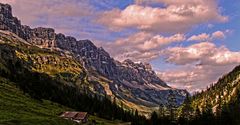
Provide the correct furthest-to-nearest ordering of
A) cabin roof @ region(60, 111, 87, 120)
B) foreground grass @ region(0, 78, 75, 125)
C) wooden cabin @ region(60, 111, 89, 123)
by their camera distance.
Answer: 1. cabin roof @ region(60, 111, 87, 120)
2. wooden cabin @ region(60, 111, 89, 123)
3. foreground grass @ region(0, 78, 75, 125)

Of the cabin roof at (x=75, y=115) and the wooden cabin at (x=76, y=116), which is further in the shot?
the cabin roof at (x=75, y=115)

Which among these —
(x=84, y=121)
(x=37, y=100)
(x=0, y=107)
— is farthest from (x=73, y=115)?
(x=0, y=107)

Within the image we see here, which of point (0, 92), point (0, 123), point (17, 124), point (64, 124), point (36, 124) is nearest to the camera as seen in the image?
point (0, 123)

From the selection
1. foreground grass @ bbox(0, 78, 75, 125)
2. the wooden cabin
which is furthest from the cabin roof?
foreground grass @ bbox(0, 78, 75, 125)

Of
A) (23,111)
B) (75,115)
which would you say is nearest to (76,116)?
(75,115)

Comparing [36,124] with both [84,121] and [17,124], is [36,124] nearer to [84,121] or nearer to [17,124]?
[17,124]

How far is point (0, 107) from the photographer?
12362 centimetres

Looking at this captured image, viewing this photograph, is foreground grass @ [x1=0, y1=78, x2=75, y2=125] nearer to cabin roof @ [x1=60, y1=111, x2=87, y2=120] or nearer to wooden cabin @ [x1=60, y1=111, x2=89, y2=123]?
cabin roof @ [x1=60, y1=111, x2=87, y2=120]

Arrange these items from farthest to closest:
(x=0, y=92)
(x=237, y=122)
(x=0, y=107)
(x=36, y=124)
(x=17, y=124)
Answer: (x=237, y=122), (x=0, y=92), (x=0, y=107), (x=36, y=124), (x=17, y=124)

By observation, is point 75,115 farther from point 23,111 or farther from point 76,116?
point 23,111

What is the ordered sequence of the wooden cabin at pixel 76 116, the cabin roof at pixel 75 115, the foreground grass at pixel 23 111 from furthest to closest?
the cabin roof at pixel 75 115, the wooden cabin at pixel 76 116, the foreground grass at pixel 23 111

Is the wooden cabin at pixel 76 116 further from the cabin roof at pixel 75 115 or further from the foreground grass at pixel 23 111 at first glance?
the foreground grass at pixel 23 111

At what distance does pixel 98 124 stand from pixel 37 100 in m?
38.0

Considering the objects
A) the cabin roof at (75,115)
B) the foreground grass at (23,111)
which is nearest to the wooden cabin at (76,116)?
the cabin roof at (75,115)
